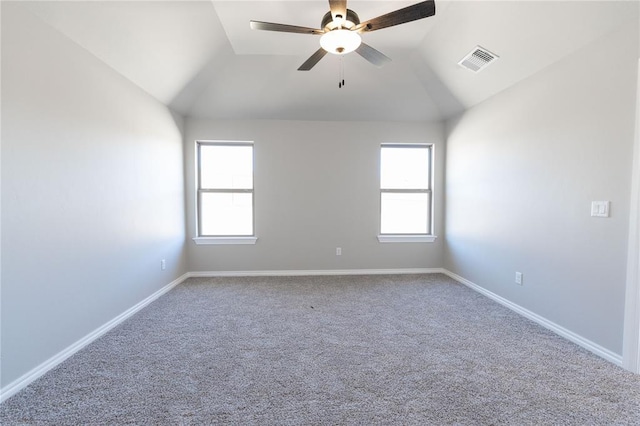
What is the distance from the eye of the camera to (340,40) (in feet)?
5.74

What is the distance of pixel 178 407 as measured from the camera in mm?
1375

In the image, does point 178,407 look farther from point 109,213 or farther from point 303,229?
point 303,229

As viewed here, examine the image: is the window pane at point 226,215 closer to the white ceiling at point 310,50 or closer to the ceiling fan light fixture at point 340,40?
the white ceiling at point 310,50

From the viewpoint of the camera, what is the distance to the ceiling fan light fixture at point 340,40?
172 centimetres

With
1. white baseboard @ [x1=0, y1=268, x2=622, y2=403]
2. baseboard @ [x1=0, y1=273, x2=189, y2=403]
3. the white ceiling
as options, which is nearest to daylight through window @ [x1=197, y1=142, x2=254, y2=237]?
the white ceiling

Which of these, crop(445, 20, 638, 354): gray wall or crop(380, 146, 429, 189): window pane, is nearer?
crop(445, 20, 638, 354): gray wall

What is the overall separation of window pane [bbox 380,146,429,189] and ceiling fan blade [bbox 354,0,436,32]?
2296mm

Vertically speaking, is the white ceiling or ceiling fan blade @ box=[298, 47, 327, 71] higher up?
the white ceiling

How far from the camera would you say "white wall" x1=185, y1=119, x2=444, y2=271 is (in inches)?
147

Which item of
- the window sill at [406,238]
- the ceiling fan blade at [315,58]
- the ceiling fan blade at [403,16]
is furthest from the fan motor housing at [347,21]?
the window sill at [406,238]

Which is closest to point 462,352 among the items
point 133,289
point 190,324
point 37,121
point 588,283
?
point 588,283

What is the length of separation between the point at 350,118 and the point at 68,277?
359 cm

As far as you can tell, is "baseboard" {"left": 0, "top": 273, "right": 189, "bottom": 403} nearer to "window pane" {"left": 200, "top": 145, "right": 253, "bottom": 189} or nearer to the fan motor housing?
"window pane" {"left": 200, "top": 145, "right": 253, "bottom": 189}

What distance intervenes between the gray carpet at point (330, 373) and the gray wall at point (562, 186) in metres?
0.36
